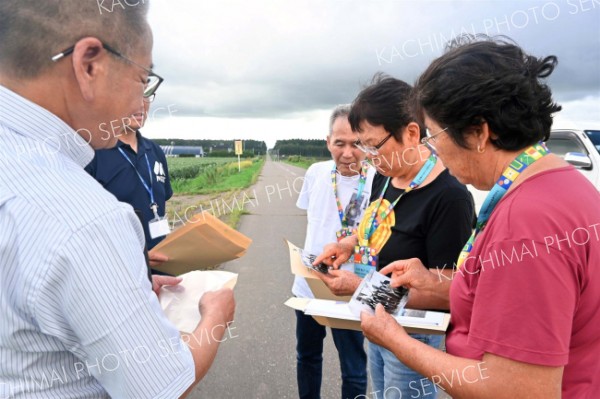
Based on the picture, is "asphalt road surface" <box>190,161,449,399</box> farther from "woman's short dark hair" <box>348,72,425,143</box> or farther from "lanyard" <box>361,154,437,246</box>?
"woman's short dark hair" <box>348,72,425,143</box>

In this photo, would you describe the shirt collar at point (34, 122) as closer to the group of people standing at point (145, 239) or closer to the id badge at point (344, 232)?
the group of people standing at point (145, 239)

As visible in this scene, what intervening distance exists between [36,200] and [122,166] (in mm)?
1890

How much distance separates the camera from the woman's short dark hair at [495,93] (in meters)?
1.16

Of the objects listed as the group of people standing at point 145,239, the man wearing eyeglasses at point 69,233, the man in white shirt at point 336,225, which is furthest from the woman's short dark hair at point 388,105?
the man wearing eyeglasses at point 69,233

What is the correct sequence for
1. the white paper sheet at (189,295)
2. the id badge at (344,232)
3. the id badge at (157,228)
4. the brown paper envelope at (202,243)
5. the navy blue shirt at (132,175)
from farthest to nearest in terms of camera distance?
the id badge at (344,232) → the id badge at (157,228) → the navy blue shirt at (132,175) → the brown paper envelope at (202,243) → the white paper sheet at (189,295)

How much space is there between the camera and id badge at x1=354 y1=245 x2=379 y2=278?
2.07m

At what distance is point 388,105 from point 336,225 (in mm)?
1104

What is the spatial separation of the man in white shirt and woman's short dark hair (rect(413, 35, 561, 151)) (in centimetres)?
154

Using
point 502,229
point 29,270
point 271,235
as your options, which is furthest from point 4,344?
point 271,235

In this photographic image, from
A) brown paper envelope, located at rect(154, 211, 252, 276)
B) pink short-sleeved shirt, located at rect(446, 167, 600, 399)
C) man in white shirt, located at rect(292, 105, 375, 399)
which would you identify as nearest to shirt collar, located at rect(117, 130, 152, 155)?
brown paper envelope, located at rect(154, 211, 252, 276)

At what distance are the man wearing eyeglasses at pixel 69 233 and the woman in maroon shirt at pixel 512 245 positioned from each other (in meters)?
0.80

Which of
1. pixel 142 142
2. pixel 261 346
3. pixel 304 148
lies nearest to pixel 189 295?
pixel 142 142

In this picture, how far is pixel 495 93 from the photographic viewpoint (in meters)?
1.16

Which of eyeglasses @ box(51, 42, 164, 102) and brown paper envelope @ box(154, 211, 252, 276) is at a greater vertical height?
eyeglasses @ box(51, 42, 164, 102)
